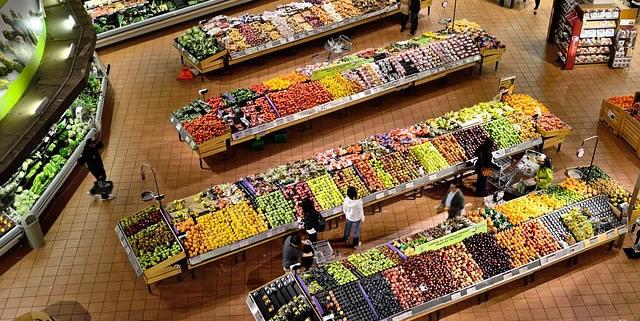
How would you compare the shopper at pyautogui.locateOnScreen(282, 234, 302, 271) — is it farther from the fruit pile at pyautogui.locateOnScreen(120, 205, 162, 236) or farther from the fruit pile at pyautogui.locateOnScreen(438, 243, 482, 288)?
the fruit pile at pyautogui.locateOnScreen(120, 205, 162, 236)

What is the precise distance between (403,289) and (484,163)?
326 centimetres

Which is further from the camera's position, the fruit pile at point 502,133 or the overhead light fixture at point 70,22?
the overhead light fixture at point 70,22

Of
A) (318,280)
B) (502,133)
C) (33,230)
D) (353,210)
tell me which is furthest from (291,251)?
(502,133)

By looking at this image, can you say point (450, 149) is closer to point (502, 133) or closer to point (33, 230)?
point (502, 133)

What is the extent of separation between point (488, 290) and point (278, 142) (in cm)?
560

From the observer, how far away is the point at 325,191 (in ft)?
39.5

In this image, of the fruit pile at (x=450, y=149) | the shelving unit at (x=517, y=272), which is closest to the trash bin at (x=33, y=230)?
the shelving unit at (x=517, y=272)

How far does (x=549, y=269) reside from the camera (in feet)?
37.4

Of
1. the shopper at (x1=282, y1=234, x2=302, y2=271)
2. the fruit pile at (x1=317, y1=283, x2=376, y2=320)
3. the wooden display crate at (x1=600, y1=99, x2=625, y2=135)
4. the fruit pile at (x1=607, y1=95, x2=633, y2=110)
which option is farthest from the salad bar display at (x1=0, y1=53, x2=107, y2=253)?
the fruit pile at (x1=607, y1=95, x2=633, y2=110)

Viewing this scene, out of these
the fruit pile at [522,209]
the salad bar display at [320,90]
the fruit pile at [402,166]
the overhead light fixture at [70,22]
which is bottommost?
the fruit pile at [522,209]

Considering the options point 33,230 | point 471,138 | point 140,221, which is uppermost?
point 471,138

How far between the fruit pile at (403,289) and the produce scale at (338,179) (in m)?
1.95

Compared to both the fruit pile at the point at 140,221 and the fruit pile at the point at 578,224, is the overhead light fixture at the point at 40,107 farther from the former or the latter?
the fruit pile at the point at 578,224

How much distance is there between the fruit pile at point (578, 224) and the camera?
36.2ft
